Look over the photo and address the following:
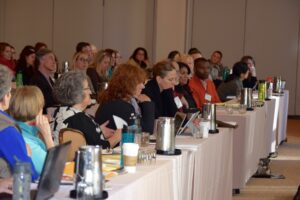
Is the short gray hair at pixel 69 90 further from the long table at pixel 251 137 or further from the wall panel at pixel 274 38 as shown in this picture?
the wall panel at pixel 274 38

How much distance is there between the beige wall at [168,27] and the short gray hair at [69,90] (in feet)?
30.1

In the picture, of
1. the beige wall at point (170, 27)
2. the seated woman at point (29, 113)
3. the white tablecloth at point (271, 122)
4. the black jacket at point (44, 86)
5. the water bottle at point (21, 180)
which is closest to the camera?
the water bottle at point (21, 180)

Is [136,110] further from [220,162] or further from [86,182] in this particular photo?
[86,182]

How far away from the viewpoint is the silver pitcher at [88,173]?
2457 millimetres

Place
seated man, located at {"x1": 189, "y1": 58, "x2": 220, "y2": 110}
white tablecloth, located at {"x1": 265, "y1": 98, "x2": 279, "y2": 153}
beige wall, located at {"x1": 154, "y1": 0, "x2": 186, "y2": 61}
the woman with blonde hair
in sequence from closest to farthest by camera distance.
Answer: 1. seated man, located at {"x1": 189, "y1": 58, "x2": 220, "y2": 110}
2. white tablecloth, located at {"x1": 265, "y1": 98, "x2": 279, "y2": 153}
3. the woman with blonde hair
4. beige wall, located at {"x1": 154, "y1": 0, "x2": 186, "y2": 61}

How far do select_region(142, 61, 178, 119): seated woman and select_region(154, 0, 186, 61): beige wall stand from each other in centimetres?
711

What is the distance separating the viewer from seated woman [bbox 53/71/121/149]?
159 inches

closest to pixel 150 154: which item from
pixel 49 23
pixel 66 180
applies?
pixel 66 180

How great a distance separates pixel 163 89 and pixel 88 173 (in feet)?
12.1

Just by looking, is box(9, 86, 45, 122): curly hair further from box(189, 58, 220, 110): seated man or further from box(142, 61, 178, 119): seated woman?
box(189, 58, 220, 110): seated man

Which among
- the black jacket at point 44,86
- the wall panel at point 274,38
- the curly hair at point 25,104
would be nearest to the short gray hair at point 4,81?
the curly hair at point 25,104

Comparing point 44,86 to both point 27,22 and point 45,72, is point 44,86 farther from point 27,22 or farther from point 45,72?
point 27,22

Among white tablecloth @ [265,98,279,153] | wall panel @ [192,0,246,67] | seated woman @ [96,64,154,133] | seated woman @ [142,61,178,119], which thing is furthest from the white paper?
wall panel @ [192,0,246,67]

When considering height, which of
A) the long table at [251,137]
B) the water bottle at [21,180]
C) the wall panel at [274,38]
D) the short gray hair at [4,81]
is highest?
the wall panel at [274,38]
